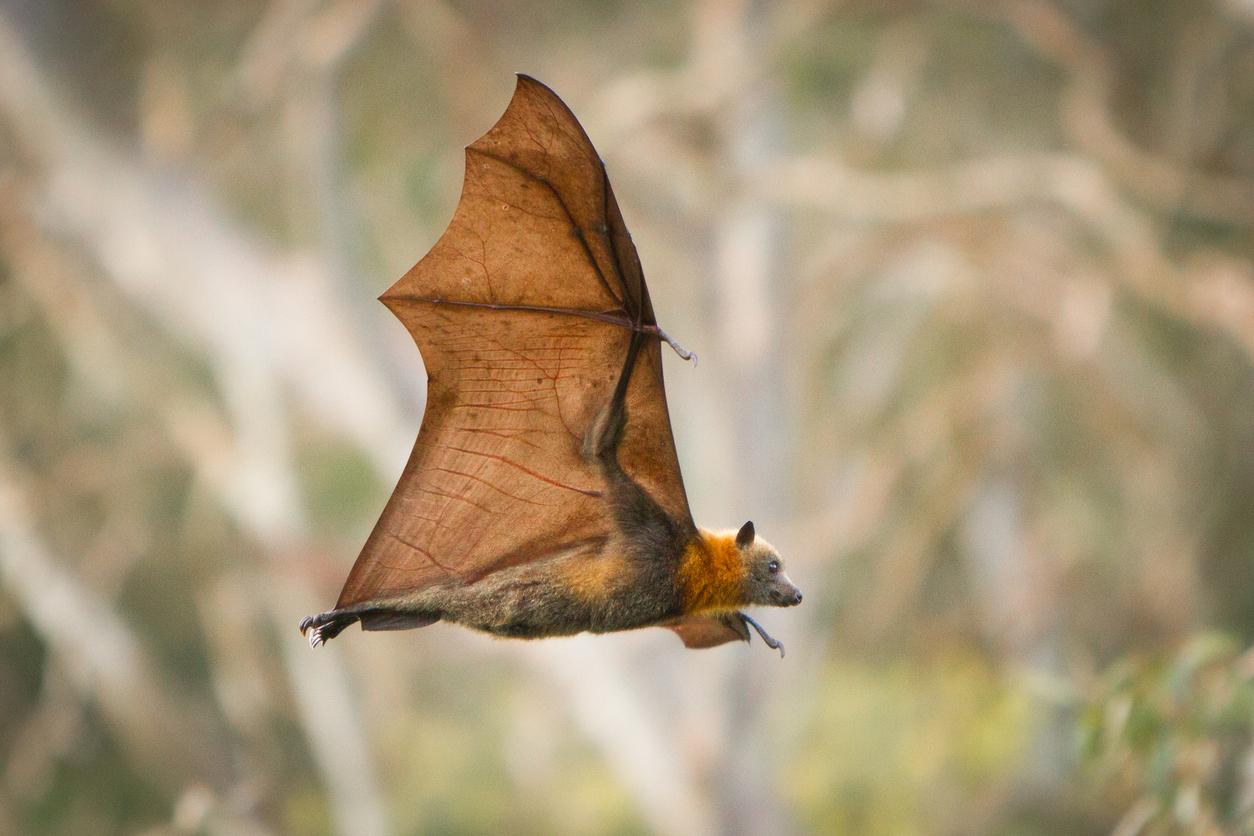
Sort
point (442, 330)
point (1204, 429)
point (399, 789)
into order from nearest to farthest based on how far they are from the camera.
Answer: point (442, 330) < point (1204, 429) < point (399, 789)

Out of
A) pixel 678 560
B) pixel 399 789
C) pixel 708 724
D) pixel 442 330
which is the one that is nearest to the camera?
pixel 678 560

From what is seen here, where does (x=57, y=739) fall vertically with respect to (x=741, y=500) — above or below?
below

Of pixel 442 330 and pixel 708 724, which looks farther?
pixel 708 724

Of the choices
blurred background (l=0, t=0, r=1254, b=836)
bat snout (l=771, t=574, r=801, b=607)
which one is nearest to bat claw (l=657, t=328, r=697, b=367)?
bat snout (l=771, t=574, r=801, b=607)

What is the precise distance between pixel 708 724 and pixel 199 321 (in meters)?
3.05

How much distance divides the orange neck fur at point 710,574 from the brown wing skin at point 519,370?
0.04 metres

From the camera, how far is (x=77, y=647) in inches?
237

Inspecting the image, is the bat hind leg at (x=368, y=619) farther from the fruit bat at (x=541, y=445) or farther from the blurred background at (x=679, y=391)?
the blurred background at (x=679, y=391)

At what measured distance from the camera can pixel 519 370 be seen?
4.40ft

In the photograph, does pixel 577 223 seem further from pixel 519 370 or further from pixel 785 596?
pixel 785 596

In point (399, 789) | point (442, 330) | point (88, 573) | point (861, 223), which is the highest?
point (861, 223)

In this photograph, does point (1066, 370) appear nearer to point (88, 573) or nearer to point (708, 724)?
point (708, 724)

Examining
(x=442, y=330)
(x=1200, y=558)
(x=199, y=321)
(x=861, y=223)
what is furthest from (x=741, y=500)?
(x=442, y=330)

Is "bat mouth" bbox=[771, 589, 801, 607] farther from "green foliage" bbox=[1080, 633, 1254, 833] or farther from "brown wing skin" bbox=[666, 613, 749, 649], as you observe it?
"green foliage" bbox=[1080, 633, 1254, 833]
